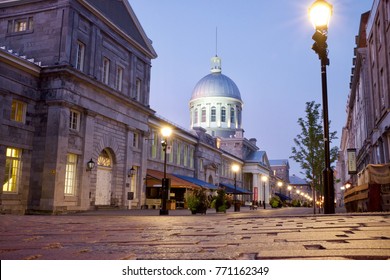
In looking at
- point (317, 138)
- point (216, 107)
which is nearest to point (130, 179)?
point (317, 138)

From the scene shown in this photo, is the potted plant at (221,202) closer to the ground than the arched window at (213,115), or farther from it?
closer to the ground

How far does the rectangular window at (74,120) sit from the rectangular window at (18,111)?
2.53 m

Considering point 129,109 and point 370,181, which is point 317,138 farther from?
point 370,181

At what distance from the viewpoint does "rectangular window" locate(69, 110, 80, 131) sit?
22.9 m

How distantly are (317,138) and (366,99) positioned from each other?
15.9 ft

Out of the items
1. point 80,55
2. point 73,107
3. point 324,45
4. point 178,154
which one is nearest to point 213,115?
point 178,154

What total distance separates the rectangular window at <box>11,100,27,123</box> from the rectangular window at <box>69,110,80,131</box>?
2530mm

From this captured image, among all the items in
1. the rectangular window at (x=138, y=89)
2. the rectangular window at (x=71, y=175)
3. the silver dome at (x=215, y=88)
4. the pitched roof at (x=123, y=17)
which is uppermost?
the silver dome at (x=215, y=88)

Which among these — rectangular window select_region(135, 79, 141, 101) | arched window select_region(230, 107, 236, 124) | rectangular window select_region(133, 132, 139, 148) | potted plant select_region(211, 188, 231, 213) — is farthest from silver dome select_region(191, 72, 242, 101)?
potted plant select_region(211, 188, 231, 213)

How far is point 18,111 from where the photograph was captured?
21.1 metres

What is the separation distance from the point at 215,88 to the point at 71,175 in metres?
59.6

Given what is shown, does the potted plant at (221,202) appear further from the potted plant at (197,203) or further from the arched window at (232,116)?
the arched window at (232,116)

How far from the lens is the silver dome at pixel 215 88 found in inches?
3145

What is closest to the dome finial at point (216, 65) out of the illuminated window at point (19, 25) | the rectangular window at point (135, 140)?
the rectangular window at point (135, 140)
